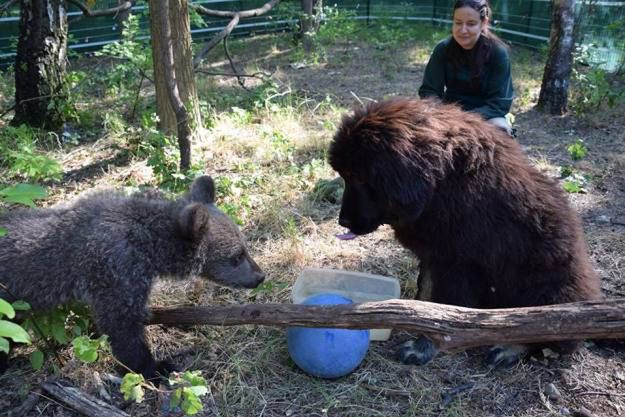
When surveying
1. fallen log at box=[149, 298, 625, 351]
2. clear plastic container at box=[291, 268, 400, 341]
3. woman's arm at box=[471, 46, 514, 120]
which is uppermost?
woman's arm at box=[471, 46, 514, 120]

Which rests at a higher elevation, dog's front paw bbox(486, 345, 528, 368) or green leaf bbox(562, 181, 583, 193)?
green leaf bbox(562, 181, 583, 193)

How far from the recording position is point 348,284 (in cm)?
440

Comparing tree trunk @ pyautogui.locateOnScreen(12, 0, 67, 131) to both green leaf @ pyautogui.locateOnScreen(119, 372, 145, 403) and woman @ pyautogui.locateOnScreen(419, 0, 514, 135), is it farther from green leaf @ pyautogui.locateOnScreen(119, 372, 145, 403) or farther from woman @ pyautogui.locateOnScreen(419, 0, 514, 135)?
Result: green leaf @ pyautogui.locateOnScreen(119, 372, 145, 403)

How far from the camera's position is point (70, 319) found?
3.66 metres

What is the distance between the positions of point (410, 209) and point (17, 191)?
2.12m

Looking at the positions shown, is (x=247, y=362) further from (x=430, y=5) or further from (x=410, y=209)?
(x=430, y=5)

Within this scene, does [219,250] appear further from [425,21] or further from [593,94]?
[425,21]

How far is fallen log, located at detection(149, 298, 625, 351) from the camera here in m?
2.70

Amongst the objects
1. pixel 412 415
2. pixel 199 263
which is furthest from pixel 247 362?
pixel 412 415

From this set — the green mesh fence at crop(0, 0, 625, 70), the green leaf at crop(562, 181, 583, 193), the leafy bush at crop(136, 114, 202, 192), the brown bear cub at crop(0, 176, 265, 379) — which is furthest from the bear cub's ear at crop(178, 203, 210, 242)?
the green mesh fence at crop(0, 0, 625, 70)

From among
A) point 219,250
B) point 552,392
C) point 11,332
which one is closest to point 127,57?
point 219,250

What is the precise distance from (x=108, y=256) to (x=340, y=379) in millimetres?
1649

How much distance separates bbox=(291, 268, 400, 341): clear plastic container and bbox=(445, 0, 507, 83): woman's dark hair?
6.70ft

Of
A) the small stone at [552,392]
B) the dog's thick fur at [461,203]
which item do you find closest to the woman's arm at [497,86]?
the dog's thick fur at [461,203]
